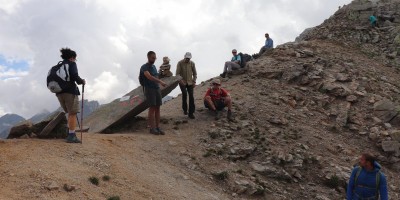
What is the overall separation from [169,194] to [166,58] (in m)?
8.43

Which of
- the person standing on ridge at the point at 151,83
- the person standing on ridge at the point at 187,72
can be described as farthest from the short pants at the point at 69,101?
the person standing on ridge at the point at 187,72

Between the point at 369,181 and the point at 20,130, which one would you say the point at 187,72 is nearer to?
the point at 20,130

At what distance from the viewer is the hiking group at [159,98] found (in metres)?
8.62

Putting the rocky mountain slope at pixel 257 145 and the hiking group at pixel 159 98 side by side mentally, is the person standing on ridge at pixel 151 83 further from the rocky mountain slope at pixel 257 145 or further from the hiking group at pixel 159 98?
the rocky mountain slope at pixel 257 145

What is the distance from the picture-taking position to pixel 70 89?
10.7m

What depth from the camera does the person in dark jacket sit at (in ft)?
34.8

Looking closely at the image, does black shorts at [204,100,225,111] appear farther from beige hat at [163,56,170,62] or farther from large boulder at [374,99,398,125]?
large boulder at [374,99,398,125]

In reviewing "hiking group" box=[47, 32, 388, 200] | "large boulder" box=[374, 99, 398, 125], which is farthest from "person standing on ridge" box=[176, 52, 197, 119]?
"large boulder" box=[374, 99, 398, 125]

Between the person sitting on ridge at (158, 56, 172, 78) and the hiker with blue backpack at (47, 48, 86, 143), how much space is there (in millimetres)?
6481

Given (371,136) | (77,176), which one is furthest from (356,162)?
(77,176)

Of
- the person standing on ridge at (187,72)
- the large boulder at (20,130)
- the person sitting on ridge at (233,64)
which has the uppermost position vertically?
the person sitting on ridge at (233,64)

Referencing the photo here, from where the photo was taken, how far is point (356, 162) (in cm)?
1540

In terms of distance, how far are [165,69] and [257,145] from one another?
5.58m

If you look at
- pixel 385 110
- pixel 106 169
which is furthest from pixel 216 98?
pixel 385 110
